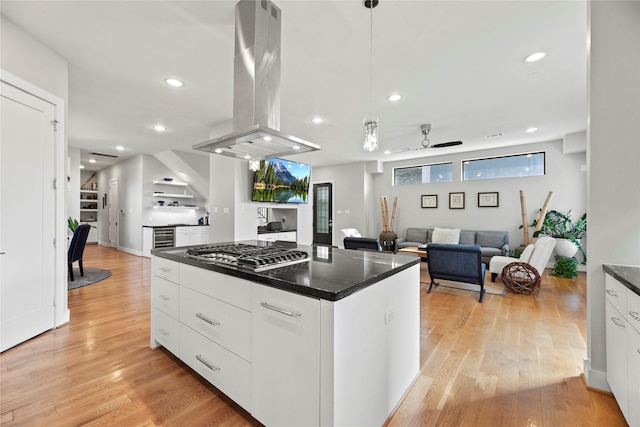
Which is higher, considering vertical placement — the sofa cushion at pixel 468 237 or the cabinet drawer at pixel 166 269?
the cabinet drawer at pixel 166 269

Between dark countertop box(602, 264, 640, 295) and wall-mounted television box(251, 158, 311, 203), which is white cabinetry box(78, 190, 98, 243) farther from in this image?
dark countertop box(602, 264, 640, 295)

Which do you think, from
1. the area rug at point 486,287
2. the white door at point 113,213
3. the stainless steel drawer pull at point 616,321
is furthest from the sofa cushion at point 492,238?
the white door at point 113,213

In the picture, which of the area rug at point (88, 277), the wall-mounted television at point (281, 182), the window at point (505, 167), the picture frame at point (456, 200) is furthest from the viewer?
the picture frame at point (456, 200)

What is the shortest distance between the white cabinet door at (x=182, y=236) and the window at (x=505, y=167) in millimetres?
7120

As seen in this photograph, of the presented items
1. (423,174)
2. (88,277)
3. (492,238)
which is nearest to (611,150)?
(492,238)

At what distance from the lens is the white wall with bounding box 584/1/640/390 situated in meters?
1.75

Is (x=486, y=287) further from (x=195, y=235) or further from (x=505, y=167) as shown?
(x=195, y=235)

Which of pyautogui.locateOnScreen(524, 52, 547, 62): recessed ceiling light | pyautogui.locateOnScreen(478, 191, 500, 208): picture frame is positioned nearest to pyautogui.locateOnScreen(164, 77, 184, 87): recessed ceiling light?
pyautogui.locateOnScreen(524, 52, 547, 62): recessed ceiling light

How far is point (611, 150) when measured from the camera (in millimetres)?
1802

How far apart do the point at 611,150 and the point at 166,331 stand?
3401mm

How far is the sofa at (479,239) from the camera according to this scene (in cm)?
562

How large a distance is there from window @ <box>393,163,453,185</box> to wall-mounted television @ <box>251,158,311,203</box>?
10.8ft

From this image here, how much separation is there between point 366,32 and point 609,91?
5.64 ft

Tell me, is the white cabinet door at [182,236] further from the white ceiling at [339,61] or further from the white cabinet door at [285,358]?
the white cabinet door at [285,358]
